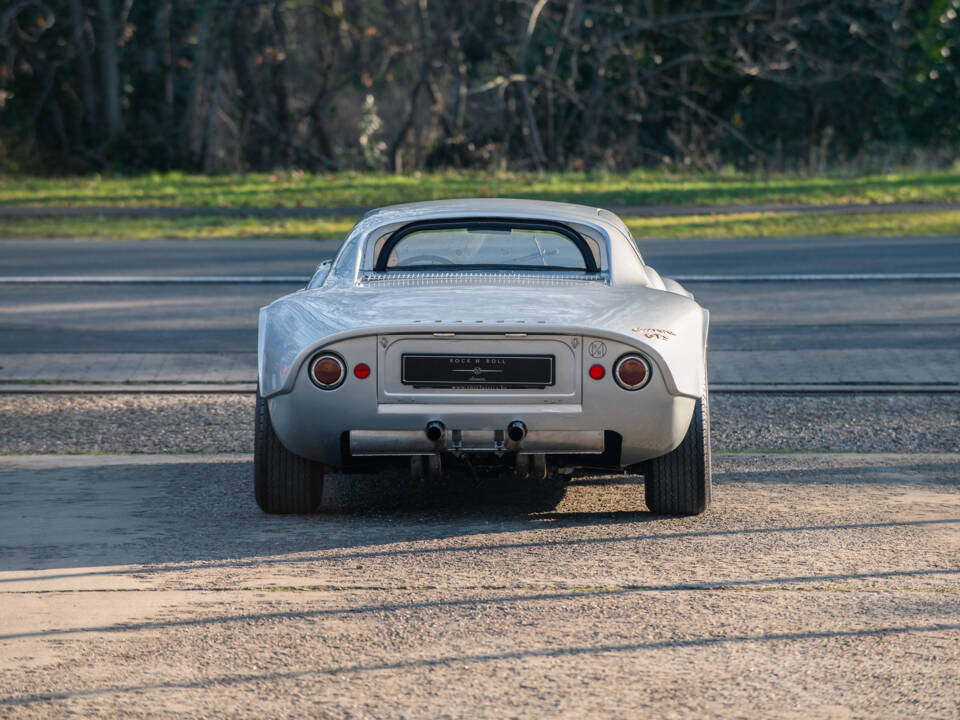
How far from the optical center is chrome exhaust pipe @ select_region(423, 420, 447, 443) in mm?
5539

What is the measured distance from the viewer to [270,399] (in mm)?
5773

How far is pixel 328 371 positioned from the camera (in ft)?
18.5

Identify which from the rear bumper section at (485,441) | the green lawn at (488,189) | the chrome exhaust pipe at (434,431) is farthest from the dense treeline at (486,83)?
the chrome exhaust pipe at (434,431)

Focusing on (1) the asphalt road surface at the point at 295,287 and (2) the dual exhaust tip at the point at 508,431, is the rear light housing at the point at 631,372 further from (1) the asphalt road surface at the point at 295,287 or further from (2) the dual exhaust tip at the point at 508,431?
(1) the asphalt road surface at the point at 295,287

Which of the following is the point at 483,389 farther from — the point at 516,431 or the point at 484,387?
the point at 516,431

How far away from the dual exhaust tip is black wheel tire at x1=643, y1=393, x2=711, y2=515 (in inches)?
27.2

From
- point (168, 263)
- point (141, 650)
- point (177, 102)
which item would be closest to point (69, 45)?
point (177, 102)

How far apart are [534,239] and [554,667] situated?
3.01 metres

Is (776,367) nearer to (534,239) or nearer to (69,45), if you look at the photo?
(534,239)

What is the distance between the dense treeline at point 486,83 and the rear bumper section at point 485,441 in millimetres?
25996

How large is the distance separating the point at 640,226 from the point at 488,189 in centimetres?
517

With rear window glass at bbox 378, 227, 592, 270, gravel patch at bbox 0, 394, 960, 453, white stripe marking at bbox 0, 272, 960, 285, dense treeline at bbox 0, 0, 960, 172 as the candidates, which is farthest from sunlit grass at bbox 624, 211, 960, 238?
rear window glass at bbox 378, 227, 592, 270

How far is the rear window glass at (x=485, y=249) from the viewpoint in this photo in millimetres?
6699

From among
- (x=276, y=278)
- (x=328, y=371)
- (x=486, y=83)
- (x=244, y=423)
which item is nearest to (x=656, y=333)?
(x=328, y=371)
